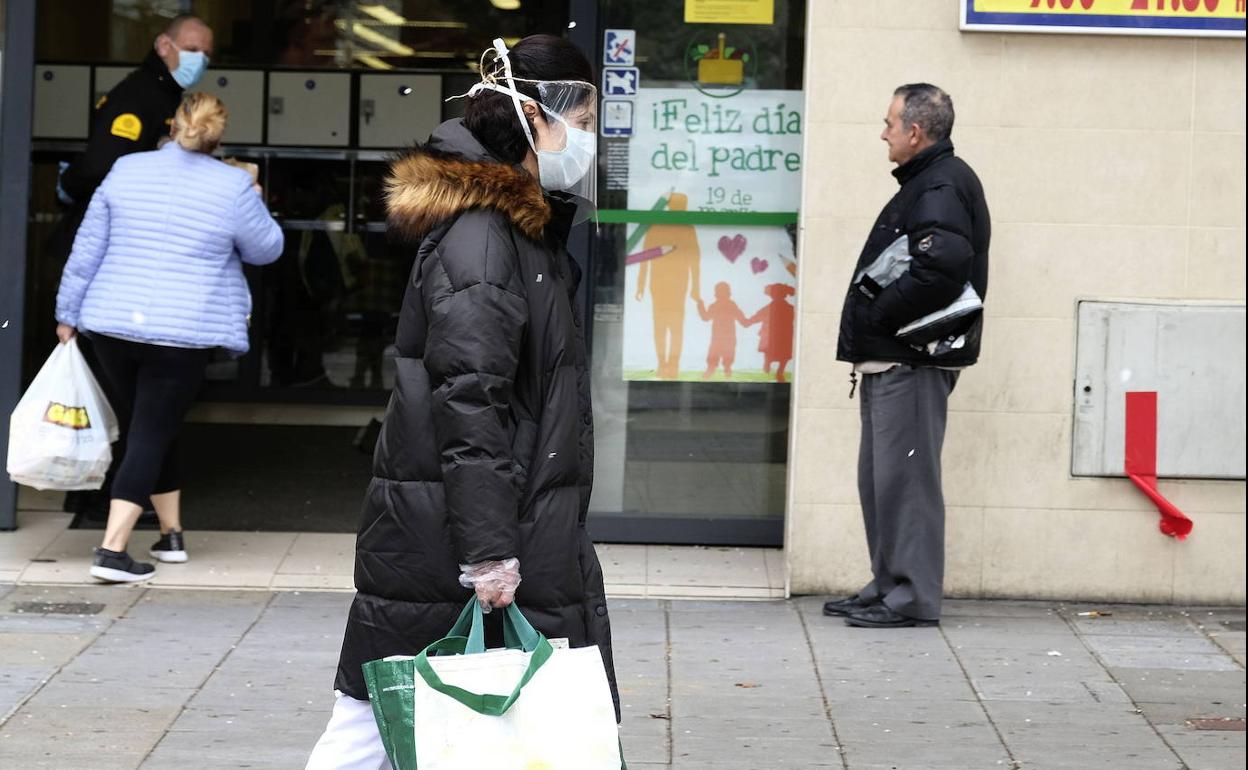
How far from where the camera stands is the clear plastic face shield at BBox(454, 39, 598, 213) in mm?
3654

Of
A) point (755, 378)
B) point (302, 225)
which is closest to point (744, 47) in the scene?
point (755, 378)

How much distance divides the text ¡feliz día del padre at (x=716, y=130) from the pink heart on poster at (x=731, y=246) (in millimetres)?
282

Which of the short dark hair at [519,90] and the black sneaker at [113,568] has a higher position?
the short dark hair at [519,90]

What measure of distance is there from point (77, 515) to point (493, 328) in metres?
4.85

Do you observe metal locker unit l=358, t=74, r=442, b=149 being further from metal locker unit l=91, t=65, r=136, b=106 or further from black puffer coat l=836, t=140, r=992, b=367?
black puffer coat l=836, t=140, r=992, b=367

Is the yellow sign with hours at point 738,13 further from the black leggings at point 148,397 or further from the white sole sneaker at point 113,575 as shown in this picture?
the white sole sneaker at point 113,575

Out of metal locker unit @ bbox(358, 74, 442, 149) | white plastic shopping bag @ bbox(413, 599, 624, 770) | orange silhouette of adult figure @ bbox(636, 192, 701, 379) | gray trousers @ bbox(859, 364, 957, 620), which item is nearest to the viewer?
white plastic shopping bag @ bbox(413, 599, 624, 770)

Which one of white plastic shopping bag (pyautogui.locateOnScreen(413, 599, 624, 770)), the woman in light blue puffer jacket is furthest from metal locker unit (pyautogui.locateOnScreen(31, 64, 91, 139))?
white plastic shopping bag (pyautogui.locateOnScreen(413, 599, 624, 770))

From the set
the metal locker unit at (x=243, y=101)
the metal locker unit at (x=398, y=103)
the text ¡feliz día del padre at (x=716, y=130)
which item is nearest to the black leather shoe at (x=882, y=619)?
the text ¡feliz día del padre at (x=716, y=130)

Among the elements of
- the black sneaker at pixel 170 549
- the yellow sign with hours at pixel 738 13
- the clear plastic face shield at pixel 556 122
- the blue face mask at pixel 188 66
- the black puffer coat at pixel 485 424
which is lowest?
the black sneaker at pixel 170 549

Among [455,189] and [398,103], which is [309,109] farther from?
[455,189]

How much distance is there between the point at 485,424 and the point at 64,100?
901 centimetres

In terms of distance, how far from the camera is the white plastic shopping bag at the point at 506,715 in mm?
3295

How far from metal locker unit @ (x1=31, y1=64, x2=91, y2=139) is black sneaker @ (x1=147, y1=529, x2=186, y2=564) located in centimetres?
522
